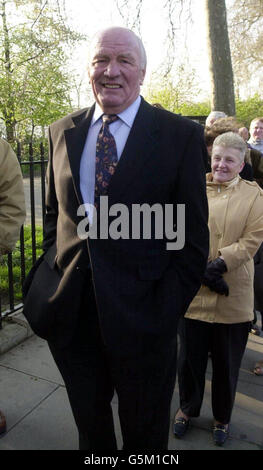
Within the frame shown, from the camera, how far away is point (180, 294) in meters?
1.74

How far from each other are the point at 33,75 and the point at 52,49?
100cm

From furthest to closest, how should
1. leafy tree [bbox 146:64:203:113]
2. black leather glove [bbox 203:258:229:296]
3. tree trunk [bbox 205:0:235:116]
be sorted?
leafy tree [bbox 146:64:203:113] < tree trunk [bbox 205:0:235:116] < black leather glove [bbox 203:258:229:296]

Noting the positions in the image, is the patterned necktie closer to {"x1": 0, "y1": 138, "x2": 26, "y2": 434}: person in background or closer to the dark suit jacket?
the dark suit jacket

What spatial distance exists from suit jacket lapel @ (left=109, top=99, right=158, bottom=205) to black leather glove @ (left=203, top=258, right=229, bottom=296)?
95cm

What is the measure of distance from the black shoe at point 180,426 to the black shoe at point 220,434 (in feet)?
0.60

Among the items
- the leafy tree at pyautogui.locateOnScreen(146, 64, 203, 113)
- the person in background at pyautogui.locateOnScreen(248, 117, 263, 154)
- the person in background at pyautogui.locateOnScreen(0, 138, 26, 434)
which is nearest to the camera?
the person in background at pyautogui.locateOnScreen(0, 138, 26, 434)

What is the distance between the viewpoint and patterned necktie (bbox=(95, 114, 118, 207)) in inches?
66.8

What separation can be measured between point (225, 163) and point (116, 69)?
→ 1066 millimetres

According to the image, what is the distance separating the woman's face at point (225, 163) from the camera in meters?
2.45

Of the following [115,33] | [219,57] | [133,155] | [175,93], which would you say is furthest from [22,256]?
[175,93]

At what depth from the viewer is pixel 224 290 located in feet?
7.95

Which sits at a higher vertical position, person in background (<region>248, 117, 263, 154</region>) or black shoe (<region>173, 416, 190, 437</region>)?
person in background (<region>248, 117, 263, 154</region>)

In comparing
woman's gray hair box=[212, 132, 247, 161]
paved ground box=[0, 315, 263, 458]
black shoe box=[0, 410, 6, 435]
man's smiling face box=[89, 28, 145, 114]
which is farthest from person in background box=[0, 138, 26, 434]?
woman's gray hair box=[212, 132, 247, 161]

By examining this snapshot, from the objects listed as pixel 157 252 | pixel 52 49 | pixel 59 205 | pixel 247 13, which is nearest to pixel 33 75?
pixel 52 49
